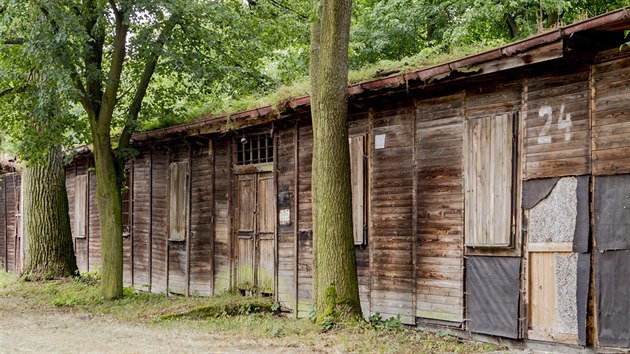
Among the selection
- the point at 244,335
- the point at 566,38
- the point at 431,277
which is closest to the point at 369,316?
the point at 431,277

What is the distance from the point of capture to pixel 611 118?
25.7ft

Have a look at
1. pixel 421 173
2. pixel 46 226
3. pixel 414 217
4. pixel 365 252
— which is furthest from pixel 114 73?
pixel 414 217

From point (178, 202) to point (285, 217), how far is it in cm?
396

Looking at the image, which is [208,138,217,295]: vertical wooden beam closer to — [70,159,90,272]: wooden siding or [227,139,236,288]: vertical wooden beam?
[227,139,236,288]: vertical wooden beam

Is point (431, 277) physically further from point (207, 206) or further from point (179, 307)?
point (207, 206)

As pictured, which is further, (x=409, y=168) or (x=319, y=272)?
(x=409, y=168)

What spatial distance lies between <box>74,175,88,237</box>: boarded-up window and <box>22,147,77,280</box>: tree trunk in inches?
135

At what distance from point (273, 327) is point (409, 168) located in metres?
3.15

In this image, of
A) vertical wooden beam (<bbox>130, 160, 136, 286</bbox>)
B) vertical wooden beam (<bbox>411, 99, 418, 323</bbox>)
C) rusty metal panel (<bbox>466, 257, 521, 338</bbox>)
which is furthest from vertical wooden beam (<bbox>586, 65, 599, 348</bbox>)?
vertical wooden beam (<bbox>130, 160, 136, 286</bbox>)

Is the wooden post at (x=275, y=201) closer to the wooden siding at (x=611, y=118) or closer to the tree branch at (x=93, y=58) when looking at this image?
the tree branch at (x=93, y=58)

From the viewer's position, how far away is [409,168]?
10.3 m

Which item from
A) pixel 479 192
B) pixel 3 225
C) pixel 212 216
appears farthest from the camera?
pixel 3 225

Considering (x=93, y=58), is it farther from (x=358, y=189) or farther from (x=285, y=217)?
(x=358, y=189)

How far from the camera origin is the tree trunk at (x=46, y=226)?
54.6 ft
